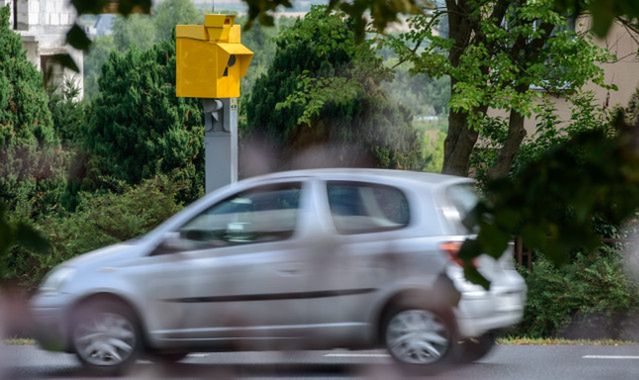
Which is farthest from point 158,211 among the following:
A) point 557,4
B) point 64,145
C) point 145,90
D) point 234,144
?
point 557,4

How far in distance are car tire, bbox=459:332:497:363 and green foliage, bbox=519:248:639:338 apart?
2.60 m

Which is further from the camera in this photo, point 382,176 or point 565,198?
point 382,176

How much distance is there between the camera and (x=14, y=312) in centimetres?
133

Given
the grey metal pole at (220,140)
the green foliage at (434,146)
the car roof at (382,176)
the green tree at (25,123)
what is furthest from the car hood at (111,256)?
the green foliage at (434,146)

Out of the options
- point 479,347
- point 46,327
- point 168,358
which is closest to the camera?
point 46,327

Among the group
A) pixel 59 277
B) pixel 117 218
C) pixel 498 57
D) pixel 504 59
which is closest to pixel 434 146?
pixel 498 57

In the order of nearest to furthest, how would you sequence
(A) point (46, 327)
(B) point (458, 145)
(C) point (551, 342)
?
1. (A) point (46, 327)
2. (C) point (551, 342)
3. (B) point (458, 145)

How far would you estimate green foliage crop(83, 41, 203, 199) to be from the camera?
1678cm

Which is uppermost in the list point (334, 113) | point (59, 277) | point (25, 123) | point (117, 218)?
point (334, 113)

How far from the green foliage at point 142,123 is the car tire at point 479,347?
9064mm

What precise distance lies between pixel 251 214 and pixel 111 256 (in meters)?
1.02

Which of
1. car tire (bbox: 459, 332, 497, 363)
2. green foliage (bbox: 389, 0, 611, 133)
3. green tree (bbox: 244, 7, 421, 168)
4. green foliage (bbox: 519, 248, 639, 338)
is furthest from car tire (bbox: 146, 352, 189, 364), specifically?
green tree (bbox: 244, 7, 421, 168)

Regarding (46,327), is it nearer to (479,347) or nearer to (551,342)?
(479,347)

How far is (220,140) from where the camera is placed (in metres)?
10.5
